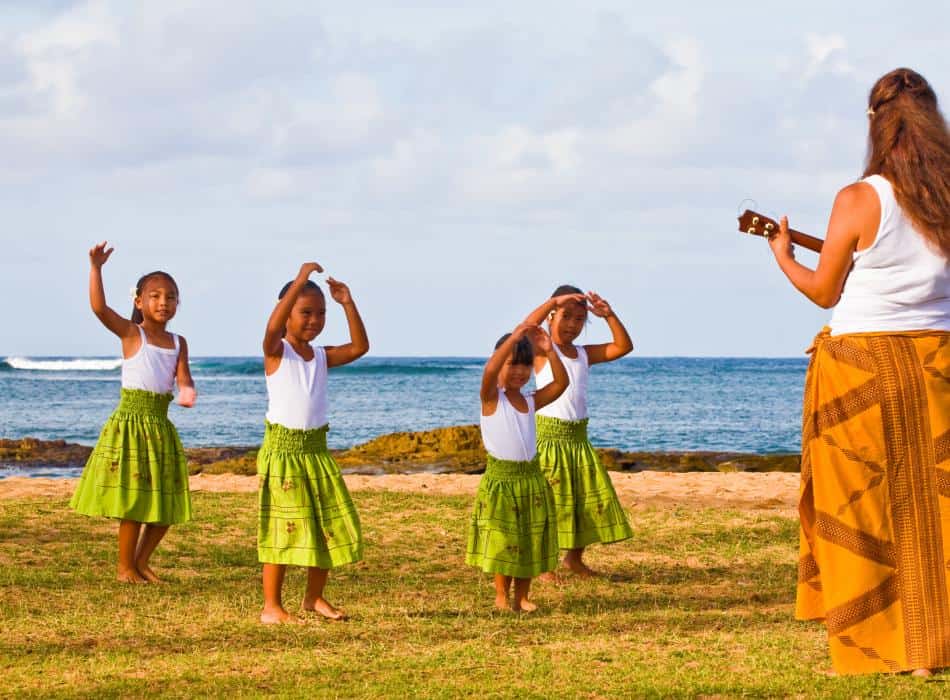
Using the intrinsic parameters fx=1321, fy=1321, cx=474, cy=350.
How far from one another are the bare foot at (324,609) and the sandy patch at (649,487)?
20.0 feet

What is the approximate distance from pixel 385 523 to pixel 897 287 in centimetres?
711

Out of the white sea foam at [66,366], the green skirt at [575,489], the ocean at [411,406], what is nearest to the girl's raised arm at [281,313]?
the green skirt at [575,489]

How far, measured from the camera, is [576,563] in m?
9.34

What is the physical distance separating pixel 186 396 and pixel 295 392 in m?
1.27

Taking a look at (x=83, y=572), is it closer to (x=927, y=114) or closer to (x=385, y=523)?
(x=385, y=523)

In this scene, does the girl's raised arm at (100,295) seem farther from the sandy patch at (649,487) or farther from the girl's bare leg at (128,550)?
the sandy patch at (649,487)

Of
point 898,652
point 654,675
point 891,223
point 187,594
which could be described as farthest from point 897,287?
point 187,594

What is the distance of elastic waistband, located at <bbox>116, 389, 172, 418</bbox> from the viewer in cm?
886

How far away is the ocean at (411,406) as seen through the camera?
124ft

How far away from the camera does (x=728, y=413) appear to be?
48719 mm

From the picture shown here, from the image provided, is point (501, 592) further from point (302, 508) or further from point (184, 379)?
point (184, 379)

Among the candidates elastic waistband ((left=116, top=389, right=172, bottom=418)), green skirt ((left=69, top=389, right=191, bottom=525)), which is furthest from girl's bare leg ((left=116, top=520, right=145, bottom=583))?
elastic waistband ((left=116, top=389, right=172, bottom=418))

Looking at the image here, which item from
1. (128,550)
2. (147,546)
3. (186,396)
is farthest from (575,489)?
(128,550)

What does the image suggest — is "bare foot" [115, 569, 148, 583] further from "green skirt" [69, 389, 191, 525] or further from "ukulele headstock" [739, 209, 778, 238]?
"ukulele headstock" [739, 209, 778, 238]
